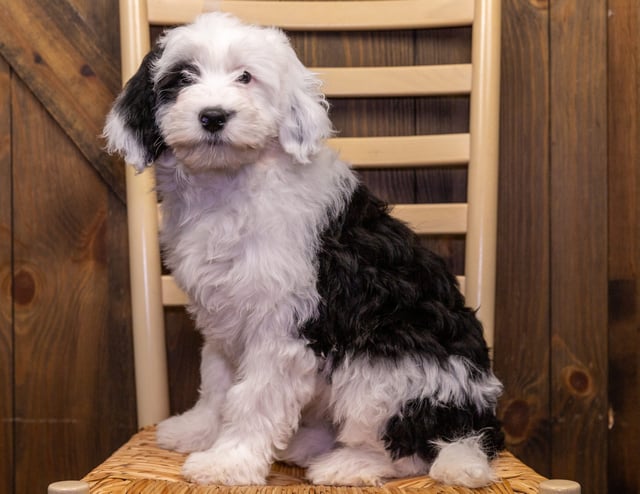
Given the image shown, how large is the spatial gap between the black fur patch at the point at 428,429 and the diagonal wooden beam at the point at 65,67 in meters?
0.86

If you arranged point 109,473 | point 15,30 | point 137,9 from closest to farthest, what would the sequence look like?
point 109,473, point 137,9, point 15,30

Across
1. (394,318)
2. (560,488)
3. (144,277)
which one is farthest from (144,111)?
(560,488)

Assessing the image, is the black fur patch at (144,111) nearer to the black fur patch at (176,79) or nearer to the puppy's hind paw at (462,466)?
the black fur patch at (176,79)

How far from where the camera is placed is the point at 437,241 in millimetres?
1775

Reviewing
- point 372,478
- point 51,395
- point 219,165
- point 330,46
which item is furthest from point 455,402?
point 51,395

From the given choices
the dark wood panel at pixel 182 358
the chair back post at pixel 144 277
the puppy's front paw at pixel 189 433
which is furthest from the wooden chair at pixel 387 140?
the dark wood panel at pixel 182 358

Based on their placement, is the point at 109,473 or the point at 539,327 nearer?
the point at 109,473

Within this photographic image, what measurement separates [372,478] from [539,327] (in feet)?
2.45

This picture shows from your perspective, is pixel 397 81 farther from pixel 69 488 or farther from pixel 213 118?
pixel 69 488

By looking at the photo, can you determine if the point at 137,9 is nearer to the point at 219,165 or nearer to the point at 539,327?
the point at 219,165

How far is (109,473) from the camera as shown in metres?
1.17

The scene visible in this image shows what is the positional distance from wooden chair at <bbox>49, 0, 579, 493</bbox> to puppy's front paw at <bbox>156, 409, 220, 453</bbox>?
0.42 feet

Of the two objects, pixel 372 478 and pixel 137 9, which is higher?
pixel 137 9

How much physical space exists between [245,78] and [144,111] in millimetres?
168
